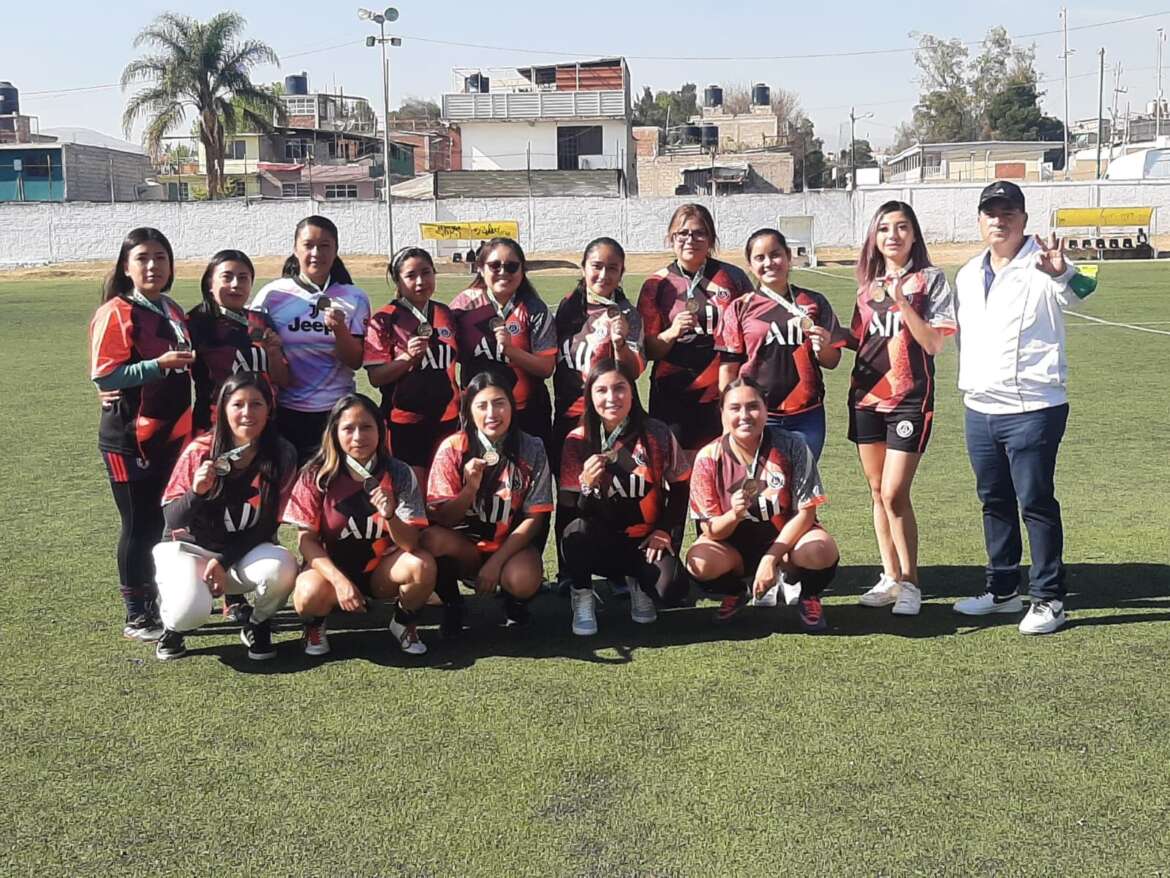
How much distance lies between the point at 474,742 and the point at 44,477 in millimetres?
5450

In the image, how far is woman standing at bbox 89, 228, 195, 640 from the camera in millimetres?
4840

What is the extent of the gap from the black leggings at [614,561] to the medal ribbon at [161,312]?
5.90 ft

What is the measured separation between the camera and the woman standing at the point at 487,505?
491 cm

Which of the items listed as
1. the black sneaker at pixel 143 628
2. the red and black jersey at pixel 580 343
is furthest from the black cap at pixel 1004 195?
the black sneaker at pixel 143 628

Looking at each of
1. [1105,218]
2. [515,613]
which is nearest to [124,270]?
[515,613]

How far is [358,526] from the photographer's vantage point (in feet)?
15.8

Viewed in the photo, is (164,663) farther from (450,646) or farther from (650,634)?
(650,634)

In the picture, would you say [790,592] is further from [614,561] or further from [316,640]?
[316,640]

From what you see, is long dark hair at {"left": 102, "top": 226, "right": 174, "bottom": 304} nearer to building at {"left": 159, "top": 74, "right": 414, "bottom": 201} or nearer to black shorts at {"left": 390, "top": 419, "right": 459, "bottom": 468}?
black shorts at {"left": 390, "top": 419, "right": 459, "bottom": 468}

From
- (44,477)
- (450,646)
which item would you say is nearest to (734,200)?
(44,477)

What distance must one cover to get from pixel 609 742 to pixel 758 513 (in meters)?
1.45

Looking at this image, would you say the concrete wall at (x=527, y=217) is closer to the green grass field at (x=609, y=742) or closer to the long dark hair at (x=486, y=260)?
the long dark hair at (x=486, y=260)

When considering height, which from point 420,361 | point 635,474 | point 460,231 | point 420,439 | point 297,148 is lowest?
point 635,474

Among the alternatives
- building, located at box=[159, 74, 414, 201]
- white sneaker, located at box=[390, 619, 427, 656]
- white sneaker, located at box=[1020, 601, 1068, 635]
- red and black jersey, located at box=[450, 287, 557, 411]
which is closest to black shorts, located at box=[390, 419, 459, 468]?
red and black jersey, located at box=[450, 287, 557, 411]
